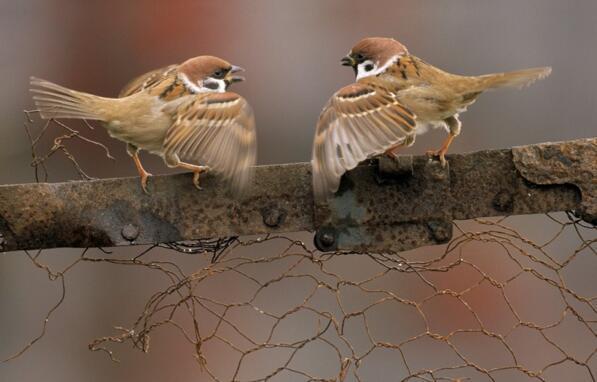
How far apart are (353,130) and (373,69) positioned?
0.41 m

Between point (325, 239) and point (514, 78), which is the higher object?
point (514, 78)

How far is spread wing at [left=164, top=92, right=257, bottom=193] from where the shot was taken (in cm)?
170

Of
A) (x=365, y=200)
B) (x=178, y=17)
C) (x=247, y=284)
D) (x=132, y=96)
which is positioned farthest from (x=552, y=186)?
(x=178, y=17)

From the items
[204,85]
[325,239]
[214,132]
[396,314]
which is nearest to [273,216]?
[325,239]

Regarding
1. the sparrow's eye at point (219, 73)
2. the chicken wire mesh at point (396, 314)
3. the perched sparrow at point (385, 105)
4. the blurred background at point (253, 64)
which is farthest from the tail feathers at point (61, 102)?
the blurred background at point (253, 64)

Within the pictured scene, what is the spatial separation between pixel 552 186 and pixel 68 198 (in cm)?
84

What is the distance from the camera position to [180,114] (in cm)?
196

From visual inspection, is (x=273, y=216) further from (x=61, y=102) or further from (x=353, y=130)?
(x=61, y=102)

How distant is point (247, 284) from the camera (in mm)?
3621

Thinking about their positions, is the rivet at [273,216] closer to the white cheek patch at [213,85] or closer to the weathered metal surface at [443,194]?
the weathered metal surface at [443,194]

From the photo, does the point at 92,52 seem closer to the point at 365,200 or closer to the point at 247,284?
the point at 247,284

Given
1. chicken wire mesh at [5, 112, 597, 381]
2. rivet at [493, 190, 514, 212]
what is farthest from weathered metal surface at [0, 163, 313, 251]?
chicken wire mesh at [5, 112, 597, 381]

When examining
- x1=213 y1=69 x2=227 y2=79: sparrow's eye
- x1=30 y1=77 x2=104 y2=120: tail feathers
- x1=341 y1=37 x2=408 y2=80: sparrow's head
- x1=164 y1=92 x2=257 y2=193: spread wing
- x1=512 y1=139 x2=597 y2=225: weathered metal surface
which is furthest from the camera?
x1=213 y1=69 x2=227 y2=79: sparrow's eye

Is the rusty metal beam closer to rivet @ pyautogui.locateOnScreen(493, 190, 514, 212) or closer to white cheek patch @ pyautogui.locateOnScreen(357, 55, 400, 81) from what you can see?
rivet @ pyautogui.locateOnScreen(493, 190, 514, 212)
